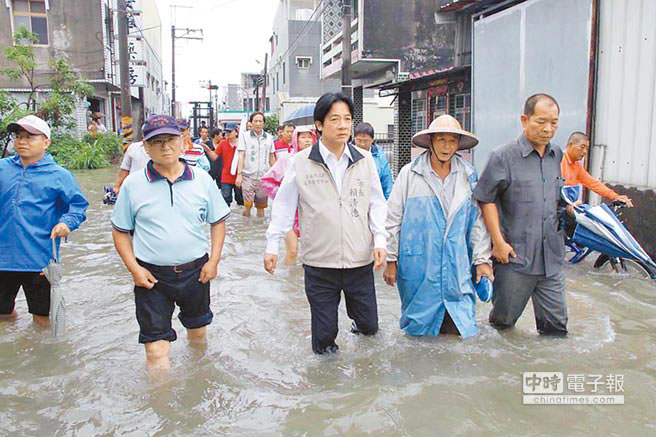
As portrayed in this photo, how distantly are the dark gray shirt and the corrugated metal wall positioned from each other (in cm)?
341

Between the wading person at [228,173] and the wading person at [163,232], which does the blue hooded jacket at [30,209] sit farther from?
the wading person at [228,173]

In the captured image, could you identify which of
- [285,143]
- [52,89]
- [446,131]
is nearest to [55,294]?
[446,131]

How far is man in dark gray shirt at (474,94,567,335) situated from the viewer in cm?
378

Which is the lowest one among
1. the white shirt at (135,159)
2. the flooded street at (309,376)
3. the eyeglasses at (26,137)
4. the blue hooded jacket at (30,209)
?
the flooded street at (309,376)

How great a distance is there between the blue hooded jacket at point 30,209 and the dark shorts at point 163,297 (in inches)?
43.8

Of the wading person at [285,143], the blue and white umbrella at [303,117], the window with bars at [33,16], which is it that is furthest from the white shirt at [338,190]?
the window with bars at [33,16]

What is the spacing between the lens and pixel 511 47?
8844mm

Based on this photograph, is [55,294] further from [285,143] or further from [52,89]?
[52,89]

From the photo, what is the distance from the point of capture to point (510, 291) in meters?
3.96

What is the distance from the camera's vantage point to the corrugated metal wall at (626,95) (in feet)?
21.3

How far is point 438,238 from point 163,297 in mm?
1768

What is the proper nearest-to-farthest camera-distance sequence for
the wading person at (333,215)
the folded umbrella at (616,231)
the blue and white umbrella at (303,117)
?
the wading person at (333,215), the folded umbrella at (616,231), the blue and white umbrella at (303,117)

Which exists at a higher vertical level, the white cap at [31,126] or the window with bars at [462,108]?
the window with bars at [462,108]

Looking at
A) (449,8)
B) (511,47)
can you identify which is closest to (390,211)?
(511,47)
